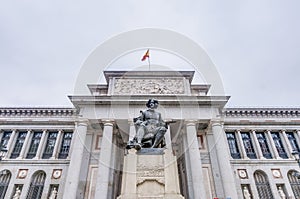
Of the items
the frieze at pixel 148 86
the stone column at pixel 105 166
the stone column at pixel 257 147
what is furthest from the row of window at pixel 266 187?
the stone column at pixel 105 166

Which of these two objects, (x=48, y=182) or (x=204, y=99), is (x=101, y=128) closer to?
(x=48, y=182)

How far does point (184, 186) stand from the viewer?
19328 mm

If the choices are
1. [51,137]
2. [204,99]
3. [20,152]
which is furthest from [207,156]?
[20,152]

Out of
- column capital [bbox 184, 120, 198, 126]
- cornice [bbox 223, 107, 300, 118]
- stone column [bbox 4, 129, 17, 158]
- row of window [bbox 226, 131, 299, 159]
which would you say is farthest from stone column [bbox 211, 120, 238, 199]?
stone column [bbox 4, 129, 17, 158]

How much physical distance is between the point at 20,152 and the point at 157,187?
2053 cm

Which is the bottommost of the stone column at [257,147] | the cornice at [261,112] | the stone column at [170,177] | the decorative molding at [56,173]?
the stone column at [170,177]

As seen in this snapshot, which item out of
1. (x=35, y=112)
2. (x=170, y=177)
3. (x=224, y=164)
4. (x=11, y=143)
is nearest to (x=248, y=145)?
(x=224, y=164)

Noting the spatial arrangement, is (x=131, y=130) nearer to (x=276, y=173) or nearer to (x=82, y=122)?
(x=82, y=122)

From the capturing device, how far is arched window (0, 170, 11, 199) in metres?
19.3

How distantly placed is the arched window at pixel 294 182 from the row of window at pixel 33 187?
2187 cm

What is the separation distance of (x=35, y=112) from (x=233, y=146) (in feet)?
72.3

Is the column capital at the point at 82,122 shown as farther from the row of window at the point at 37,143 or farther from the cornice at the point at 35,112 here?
the cornice at the point at 35,112

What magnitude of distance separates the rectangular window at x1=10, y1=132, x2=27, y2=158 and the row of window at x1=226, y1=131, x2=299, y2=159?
866 inches

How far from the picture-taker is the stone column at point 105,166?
15.5m
